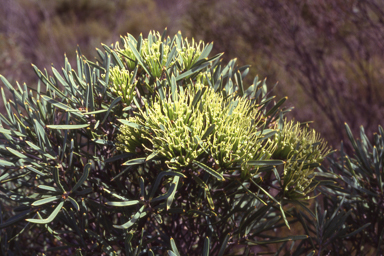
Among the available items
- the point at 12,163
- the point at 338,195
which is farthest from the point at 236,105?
the point at 12,163

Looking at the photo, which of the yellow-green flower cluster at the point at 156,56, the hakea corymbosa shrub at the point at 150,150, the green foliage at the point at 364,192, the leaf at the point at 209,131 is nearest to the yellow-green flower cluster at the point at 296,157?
the hakea corymbosa shrub at the point at 150,150

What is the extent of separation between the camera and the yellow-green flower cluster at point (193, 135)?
923 mm

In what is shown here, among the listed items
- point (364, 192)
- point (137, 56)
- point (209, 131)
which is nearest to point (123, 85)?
point (137, 56)

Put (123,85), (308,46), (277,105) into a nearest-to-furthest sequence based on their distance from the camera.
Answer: (123,85), (277,105), (308,46)

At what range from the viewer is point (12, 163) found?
1.05m

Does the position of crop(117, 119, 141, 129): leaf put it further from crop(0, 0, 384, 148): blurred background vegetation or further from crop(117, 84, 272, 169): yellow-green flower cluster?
crop(0, 0, 384, 148): blurred background vegetation

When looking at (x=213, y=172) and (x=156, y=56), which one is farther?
(x=156, y=56)

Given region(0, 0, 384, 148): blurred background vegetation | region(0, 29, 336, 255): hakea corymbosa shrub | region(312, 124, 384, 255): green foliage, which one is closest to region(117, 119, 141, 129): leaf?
region(0, 29, 336, 255): hakea corymbosa shrub

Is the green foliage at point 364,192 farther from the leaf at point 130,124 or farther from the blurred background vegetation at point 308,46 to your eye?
the blurred background vegetation at point 308,46

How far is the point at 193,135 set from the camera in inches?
37.5

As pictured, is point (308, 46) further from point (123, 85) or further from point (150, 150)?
point (150, 150)

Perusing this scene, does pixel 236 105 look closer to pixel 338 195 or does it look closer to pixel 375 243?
pixel 338 195

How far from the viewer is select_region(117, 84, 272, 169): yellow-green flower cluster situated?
0.92 m

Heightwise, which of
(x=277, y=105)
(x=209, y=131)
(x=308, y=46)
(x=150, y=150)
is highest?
(x=308, y=46)
